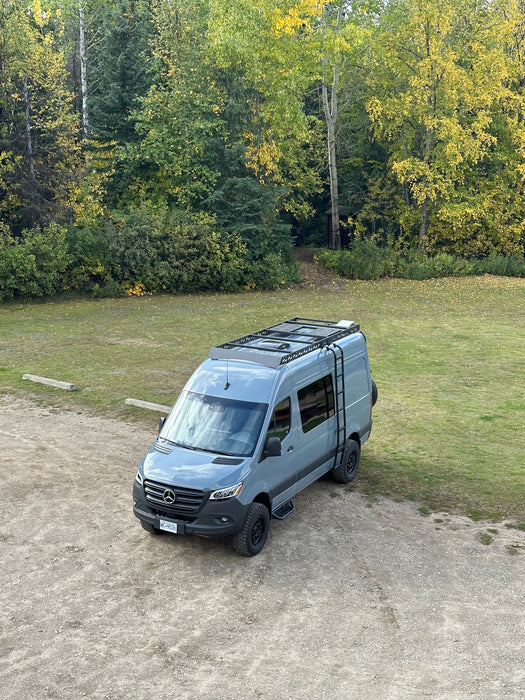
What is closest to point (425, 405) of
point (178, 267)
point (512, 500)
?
point (512, 500)

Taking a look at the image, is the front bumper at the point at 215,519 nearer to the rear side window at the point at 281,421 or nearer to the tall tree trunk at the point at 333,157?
the rear side window at the point at 281,421

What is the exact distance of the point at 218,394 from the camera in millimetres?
11102

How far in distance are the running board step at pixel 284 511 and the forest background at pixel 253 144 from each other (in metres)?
22.4

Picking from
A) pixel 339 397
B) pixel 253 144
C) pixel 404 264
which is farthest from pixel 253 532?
pixel 404 264

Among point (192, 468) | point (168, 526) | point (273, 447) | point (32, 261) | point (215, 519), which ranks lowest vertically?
point (168, 526)

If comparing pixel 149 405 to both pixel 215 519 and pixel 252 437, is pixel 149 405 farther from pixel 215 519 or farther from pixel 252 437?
pixel 215 519

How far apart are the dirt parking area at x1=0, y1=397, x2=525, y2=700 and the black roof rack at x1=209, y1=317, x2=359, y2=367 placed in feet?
8.34

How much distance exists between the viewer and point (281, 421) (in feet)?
35.6

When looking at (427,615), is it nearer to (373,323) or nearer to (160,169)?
(373,323)

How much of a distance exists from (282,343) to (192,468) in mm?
3038

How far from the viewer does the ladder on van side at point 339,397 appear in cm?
1231

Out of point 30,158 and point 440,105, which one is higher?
point 440,105

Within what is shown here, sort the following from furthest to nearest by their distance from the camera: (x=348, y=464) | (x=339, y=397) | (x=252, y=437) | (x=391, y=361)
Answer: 1. (x=391, y=361)
2. (x=348, y=464)
3. (x=339, y=397)
4. (x=252, y=437)

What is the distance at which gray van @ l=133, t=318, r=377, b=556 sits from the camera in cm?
988
